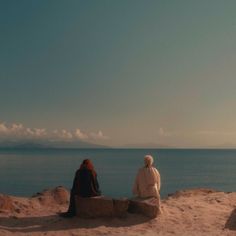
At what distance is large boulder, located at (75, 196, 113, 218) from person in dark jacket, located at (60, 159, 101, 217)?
361 mm

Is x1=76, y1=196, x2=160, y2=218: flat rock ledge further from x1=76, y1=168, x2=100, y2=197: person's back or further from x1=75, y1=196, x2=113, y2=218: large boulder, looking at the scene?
x1=76, y1=168, x2=100, y2=197: person's back

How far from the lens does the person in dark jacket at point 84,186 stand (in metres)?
13.5

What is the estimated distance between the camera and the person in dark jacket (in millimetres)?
13508

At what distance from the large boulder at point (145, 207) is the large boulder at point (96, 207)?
0.95 meters

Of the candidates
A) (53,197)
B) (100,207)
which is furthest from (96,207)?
(53,197)

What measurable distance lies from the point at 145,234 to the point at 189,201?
4.90 m

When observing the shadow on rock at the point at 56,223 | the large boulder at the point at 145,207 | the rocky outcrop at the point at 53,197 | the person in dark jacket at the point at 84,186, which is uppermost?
the person in dark jacket at the point at 84,186

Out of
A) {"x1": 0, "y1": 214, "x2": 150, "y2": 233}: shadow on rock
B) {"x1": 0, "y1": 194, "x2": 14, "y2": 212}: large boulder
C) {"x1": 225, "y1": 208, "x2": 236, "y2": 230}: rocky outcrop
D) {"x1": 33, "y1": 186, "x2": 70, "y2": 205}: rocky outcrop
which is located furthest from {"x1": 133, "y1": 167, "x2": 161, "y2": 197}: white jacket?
{"x1": 0, "y1": 194, "x2": 14, "y2": 212}: large boulder

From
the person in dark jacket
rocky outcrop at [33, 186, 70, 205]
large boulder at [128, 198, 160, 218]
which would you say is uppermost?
the person in dark jacket

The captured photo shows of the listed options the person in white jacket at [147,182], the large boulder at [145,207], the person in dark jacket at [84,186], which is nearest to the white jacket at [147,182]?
the person in white jacket at [147,182]

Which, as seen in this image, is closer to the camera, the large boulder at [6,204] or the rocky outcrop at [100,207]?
the rocky outcrop at [100,207]

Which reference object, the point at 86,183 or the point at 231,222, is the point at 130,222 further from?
the point at 231,222

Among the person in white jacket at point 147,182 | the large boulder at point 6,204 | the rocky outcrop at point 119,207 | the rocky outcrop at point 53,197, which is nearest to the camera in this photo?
the rocky outcrop at point 119,207

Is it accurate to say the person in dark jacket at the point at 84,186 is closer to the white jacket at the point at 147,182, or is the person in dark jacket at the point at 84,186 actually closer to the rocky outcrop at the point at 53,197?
the white jacket at the point at 147,182
